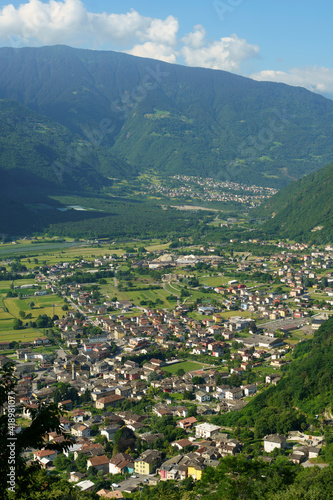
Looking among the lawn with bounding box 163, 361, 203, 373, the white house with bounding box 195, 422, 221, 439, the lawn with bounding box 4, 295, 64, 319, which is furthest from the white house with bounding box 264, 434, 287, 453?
the lawn with bounding box 4, 295, 64, 319

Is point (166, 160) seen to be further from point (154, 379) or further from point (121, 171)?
point (154, 379)

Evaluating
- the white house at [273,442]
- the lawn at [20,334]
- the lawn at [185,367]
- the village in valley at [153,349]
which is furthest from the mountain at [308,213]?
the white house at [273,442]

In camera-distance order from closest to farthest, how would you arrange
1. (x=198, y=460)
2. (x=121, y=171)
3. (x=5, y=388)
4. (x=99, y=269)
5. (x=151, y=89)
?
(x=5, y=388) < (x=198, y=460) < (x=99, y=269) < (x=121, y=171) < (x=151, y=89)

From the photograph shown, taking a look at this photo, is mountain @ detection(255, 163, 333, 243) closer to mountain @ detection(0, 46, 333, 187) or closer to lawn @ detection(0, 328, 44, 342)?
lawn @ detection(0, 328, 44, 342)

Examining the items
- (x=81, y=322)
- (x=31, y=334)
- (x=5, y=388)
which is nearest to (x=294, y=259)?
(x=81, y=322)

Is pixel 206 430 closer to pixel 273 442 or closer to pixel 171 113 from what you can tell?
pixel 273 442

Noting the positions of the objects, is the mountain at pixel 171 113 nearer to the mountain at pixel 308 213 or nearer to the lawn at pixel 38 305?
the mountain at pixel 308 213

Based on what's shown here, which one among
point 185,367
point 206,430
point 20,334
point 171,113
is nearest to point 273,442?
point 206,430
